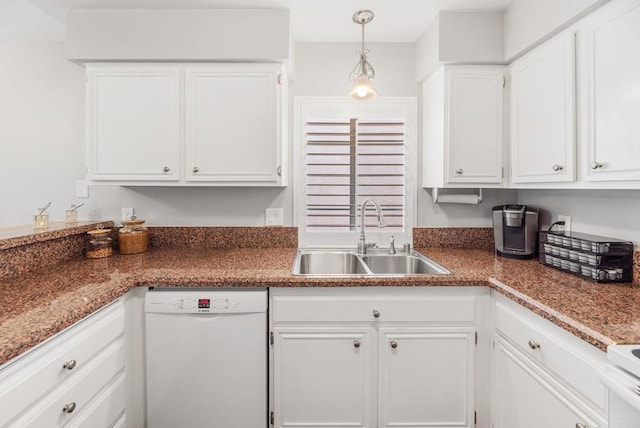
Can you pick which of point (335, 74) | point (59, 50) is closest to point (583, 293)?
point (335, 74)

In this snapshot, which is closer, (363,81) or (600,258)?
(600,258)

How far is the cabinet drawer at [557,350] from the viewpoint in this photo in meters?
0.98

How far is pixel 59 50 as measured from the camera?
2.30 m

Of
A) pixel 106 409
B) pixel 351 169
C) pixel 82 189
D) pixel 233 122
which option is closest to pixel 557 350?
pixel 351 169

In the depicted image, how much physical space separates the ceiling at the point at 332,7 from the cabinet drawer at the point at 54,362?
5.37 feet

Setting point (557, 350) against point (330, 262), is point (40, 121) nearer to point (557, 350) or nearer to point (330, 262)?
point (330, 262)

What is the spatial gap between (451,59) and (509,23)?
1.19 ft

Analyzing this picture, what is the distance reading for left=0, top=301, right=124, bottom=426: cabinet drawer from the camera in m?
0.91

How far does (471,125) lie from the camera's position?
1.97 meters

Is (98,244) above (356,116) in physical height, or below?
below

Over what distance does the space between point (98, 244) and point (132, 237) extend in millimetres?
179

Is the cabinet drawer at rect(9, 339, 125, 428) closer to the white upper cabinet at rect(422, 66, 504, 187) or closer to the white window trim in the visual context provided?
the white window trim

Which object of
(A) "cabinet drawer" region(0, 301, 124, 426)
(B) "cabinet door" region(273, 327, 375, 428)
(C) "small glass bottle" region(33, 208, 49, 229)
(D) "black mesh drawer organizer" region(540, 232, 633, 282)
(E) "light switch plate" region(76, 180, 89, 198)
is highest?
(E) "light switch plate" region(76, 180, 89, 198)

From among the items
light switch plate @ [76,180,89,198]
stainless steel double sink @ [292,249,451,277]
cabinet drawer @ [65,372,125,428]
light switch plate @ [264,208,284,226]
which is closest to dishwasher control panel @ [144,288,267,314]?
cabinet drawer @ [65,372,125,428]
